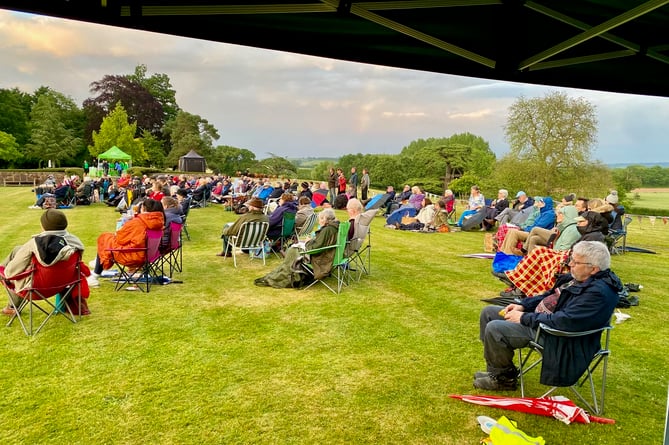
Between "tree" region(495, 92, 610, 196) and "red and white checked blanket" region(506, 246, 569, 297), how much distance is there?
104 feet

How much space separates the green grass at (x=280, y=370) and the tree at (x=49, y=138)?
48308mm

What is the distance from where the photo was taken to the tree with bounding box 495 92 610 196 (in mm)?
32938

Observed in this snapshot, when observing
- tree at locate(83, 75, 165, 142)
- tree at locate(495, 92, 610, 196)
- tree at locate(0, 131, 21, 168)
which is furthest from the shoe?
tree at locate(83, 75, 165, 142)

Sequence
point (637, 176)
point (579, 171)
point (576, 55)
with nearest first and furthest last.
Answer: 1. point (576, 55)
2. point (579, 171)
3. point (637, 176)

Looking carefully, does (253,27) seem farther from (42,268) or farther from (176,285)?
(176,285)

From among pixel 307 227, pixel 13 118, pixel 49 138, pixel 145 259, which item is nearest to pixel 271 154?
pixel 49 138

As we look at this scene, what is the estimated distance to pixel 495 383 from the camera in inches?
144

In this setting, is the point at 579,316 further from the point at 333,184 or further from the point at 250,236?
the point at 333,184

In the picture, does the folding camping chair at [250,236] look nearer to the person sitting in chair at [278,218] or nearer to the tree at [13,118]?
the person sitting in chair at [278,218]

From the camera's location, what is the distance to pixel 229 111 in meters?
34.8

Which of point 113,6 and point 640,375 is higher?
point 113,6

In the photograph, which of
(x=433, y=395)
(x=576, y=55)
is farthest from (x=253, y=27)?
(x=433, y=395)

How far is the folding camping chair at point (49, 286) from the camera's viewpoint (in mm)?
4504

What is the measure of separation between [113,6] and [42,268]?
12.6ft
